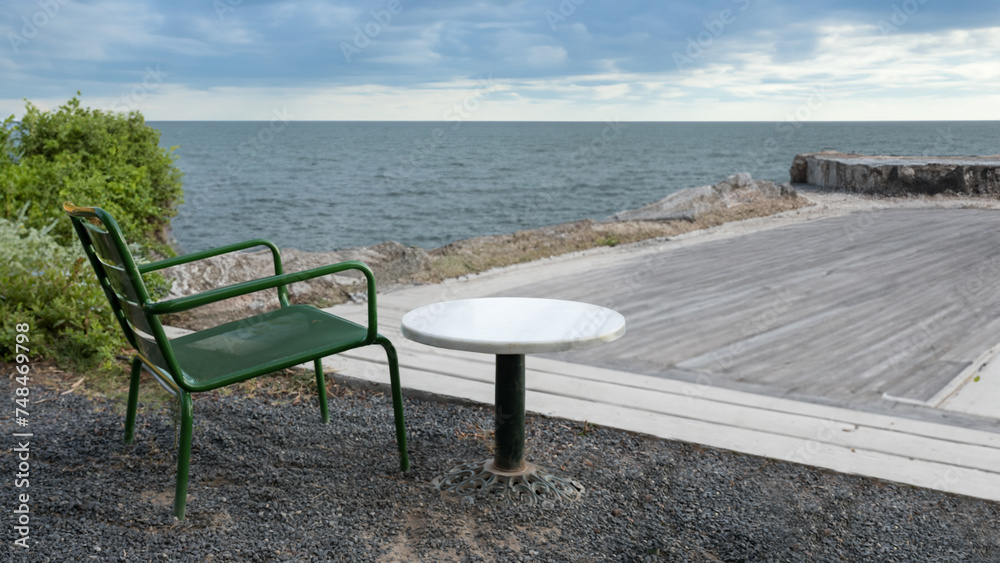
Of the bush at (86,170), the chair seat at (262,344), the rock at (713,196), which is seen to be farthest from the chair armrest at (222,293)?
the rock at (713,196)

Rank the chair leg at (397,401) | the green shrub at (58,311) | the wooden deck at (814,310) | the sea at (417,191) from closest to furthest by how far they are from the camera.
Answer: the chair leg at (397,401) < the wooden deck at (814,310) < the green shrub at (58,311) < the sea at (417,191)

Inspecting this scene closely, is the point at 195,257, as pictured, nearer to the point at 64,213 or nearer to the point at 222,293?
the point at 222,293

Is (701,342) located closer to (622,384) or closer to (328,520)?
(622,384)

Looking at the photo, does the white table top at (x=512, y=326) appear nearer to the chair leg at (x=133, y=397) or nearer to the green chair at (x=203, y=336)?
the green chair at (x=203, y=336)

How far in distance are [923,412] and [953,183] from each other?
10308 millimetres

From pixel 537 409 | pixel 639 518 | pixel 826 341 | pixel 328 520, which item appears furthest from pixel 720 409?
pixel 328 520

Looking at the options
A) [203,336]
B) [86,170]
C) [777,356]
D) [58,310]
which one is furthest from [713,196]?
[203,336]

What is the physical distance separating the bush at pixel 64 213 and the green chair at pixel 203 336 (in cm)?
134

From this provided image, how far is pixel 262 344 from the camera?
2670 mm

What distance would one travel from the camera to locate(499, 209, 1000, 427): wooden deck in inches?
149

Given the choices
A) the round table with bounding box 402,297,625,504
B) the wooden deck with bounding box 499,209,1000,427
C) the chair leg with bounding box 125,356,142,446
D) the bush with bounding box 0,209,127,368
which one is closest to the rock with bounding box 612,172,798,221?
the wooden deck with bounding box 499,209,1000,427

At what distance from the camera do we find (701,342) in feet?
14.3

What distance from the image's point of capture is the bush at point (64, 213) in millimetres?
3988

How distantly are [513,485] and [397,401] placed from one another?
508mm
